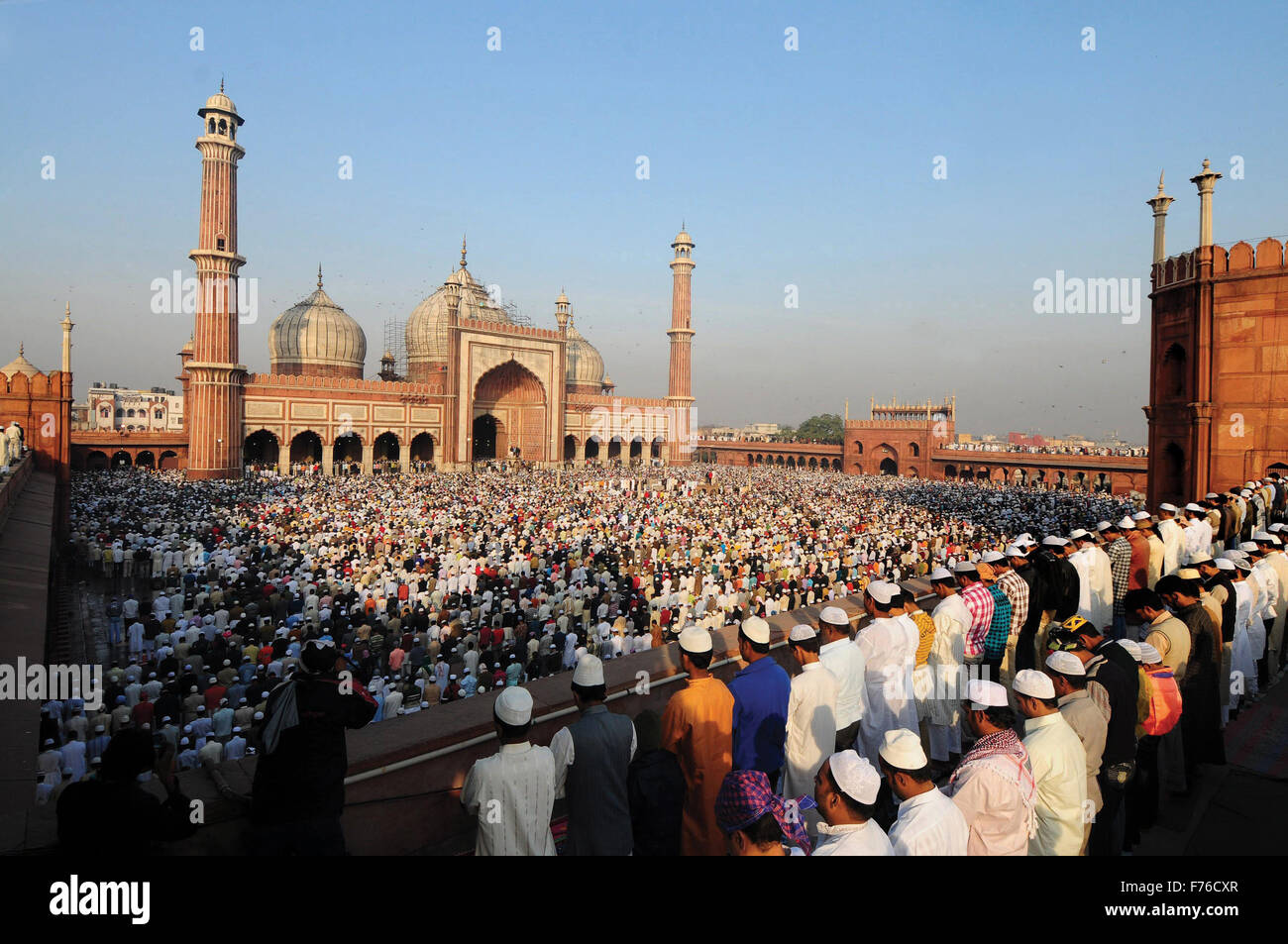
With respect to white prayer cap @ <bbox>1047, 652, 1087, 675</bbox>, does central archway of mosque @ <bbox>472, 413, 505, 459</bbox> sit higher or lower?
higher

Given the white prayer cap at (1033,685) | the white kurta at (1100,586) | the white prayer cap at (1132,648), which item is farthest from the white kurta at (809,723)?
the white kurta at (1100,586)

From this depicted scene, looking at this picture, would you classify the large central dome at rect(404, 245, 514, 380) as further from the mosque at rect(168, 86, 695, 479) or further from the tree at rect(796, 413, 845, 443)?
the tree at rect(796, 413, 845, 443)

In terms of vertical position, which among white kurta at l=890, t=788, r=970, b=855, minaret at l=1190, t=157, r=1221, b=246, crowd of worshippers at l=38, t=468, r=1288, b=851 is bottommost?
crowd of worshippers at l=38, t=468, r=1288, b=851

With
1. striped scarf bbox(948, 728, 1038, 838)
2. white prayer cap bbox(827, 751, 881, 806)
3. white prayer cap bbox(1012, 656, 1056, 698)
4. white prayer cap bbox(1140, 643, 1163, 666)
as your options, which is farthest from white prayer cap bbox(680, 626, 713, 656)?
white prayer cap bbox(1140, 643, 1163, 666)

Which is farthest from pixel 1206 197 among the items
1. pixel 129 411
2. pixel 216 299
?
pixel 129 411

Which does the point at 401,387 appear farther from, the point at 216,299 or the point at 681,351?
the point at 681,351

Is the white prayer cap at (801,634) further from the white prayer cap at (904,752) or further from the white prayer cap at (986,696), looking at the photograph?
the white prayer cap at (904,752)

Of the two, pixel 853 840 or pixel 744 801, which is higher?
pixel 744 801
